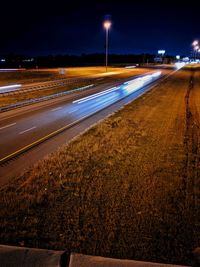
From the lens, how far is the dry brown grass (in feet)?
20.5

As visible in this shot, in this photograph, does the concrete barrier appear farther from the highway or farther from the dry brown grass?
the highway

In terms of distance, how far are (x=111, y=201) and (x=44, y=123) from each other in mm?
11336

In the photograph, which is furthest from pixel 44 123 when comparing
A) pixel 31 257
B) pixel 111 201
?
pixel 31 257

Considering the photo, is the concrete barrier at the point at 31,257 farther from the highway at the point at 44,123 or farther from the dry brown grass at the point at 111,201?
the highway at the point at 44,123

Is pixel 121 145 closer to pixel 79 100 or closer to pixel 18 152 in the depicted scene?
pixel 18 152

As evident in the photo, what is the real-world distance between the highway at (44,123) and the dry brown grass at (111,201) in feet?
3.85

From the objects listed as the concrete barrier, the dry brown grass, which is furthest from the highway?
the concrete barrier

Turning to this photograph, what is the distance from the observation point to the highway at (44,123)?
12312mm

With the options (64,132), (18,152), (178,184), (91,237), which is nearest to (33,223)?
(91,237)

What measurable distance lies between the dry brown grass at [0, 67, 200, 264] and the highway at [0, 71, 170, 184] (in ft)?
3.85

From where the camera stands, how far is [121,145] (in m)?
13.2

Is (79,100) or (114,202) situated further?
(79,100)

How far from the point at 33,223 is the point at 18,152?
6.10 m

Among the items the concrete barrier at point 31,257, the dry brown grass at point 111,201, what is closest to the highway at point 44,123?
the dry brown grass at point 111,201
